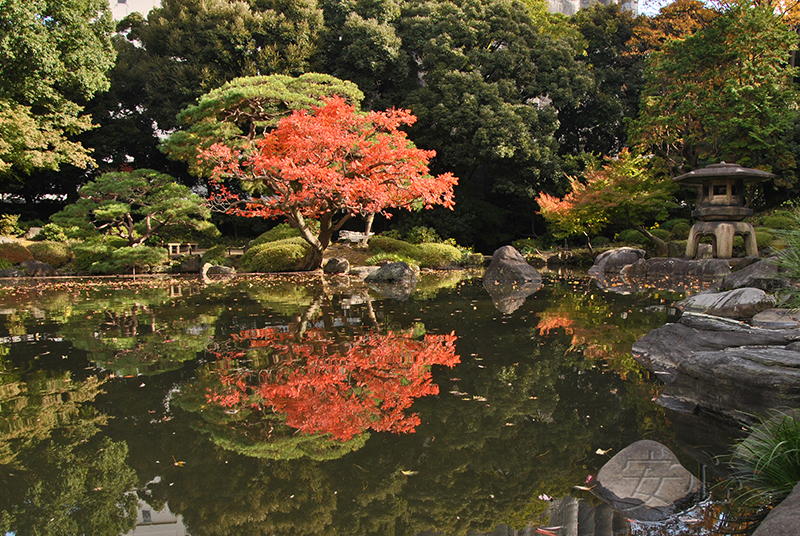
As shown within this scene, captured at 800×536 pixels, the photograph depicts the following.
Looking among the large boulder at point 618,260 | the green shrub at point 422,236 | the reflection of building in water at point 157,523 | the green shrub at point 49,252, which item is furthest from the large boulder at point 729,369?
the green shrub at point 49,252

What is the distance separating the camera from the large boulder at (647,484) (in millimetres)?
2223

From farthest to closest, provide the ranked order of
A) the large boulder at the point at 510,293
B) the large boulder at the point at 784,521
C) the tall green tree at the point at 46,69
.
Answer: the tall green tree at the point at 46,69 < the large boulder at the point at 510,293 < the large boulder at the point at 784,521

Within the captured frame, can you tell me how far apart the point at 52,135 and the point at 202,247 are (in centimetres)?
639

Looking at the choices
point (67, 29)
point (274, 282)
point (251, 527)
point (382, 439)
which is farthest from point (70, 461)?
point (67, 29)

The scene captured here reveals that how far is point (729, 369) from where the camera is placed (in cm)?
311

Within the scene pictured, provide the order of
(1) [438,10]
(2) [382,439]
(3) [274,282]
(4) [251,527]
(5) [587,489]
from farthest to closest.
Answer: (1) [438,10] → (3) [274,282] → (2) [382,439] → (5) [587,489] → (4) [251,527]

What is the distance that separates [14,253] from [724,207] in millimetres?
18911

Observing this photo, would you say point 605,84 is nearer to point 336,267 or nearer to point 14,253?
point 336,267

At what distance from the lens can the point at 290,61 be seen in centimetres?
1950

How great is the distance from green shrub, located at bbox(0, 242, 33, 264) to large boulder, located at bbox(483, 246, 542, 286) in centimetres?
1308

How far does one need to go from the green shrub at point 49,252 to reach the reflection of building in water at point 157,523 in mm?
16042

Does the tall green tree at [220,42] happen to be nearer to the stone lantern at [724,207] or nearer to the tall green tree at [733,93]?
the tall green tree at [733,93]

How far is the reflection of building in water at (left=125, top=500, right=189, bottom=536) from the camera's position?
7.07ft

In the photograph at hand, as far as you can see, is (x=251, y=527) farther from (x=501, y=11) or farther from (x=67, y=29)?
(x=501, y=11)
